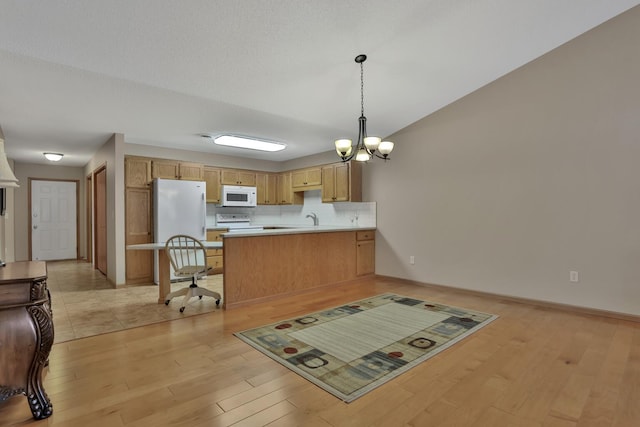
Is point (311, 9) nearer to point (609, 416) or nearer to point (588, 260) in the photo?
point (609, 416)

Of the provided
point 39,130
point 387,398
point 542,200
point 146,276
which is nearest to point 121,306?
point 146,276

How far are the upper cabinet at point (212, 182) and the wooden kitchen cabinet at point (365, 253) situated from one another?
113 inches

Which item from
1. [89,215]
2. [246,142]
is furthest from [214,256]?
[89,215]

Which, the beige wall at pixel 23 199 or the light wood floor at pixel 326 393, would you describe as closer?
the light wood floor at pixel 326 393

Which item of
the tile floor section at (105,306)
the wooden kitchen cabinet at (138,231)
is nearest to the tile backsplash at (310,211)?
the wooden kitchen cabinet at (138,231)

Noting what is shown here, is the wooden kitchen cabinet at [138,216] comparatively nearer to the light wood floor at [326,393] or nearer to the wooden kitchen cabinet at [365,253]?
the light wood floor at [326,393]

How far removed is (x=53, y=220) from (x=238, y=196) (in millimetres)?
5099

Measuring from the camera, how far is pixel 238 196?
21.1 feet

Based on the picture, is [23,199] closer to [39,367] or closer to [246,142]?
[246,142]

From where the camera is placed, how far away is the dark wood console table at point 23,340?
1.75 metres

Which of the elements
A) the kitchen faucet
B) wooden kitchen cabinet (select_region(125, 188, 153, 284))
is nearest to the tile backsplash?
the kitchen faucet

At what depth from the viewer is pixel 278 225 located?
7.14 metres

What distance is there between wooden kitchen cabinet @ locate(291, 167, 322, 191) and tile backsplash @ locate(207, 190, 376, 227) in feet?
0.98

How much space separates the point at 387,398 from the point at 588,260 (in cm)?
308
